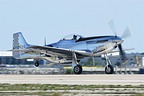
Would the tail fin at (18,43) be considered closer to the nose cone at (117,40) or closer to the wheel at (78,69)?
the wheel at (78,69)

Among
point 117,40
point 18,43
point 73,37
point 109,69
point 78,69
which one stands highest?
point 18,43

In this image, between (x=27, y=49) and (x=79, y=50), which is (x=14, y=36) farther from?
(x=79, y=50)

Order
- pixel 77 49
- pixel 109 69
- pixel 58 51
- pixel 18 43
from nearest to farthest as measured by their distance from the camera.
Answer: pixel 109 69 < pixel 77 49 < pixel 58 51 < pixel 18 43

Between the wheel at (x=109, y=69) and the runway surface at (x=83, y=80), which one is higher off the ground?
the wheel at (x=109, y=69)

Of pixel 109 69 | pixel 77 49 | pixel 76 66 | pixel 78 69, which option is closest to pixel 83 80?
pixel 109 69

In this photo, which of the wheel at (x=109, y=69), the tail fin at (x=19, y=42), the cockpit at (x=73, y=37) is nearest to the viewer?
the wheel at (x=109, y=69)

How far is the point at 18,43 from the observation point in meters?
66.5

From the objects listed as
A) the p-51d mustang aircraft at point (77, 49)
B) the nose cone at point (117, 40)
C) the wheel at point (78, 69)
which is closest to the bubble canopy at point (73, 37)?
the p-51d mustang aircraft at point (77, 49)

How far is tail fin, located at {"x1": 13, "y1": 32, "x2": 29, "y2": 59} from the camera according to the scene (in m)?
65.2

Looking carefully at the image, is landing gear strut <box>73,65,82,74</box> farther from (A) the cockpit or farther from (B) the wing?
(A) the cockpit

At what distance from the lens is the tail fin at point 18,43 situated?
214 feet

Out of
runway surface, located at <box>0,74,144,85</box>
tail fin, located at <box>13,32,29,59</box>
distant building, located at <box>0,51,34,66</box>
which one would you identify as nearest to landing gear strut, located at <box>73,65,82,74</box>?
tail fin, located at <box>13,32,29,59</box>

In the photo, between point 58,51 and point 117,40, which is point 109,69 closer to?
point 117,40

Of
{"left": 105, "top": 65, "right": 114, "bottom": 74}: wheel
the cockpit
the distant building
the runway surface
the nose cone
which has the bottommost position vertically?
the runway surface
